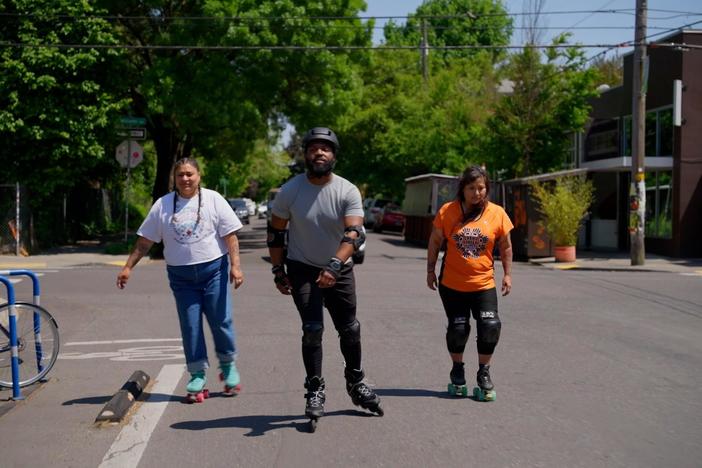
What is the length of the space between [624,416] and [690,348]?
360cm

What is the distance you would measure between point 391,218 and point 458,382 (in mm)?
35976

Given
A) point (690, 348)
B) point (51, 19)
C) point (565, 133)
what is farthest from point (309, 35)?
point (690, 348)

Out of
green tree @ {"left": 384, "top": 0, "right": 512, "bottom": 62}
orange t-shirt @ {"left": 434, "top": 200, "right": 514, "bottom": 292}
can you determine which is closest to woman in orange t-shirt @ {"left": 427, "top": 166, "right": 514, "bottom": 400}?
orange t-shirt @ {"left": 434, "top": 200, "right": 514, "bottom": 292}

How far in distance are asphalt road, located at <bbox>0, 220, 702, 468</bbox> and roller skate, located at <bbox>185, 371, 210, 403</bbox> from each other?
0.26 feet

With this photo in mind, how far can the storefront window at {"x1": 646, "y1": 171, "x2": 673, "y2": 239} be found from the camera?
26.3 metres

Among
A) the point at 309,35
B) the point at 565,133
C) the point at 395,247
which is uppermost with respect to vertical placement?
the point at 309,35

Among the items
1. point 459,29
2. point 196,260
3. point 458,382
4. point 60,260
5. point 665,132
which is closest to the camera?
point 196,260

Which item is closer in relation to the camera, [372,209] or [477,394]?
[477,394]

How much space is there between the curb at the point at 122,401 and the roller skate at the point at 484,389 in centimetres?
259

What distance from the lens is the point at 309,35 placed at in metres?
25.6

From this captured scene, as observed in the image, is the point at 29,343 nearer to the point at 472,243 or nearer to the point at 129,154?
the point at 472,243

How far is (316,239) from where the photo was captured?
227 inches

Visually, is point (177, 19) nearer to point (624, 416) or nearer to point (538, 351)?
point (538, 351)

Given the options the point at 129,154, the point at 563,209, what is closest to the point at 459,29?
the point at 563,209
